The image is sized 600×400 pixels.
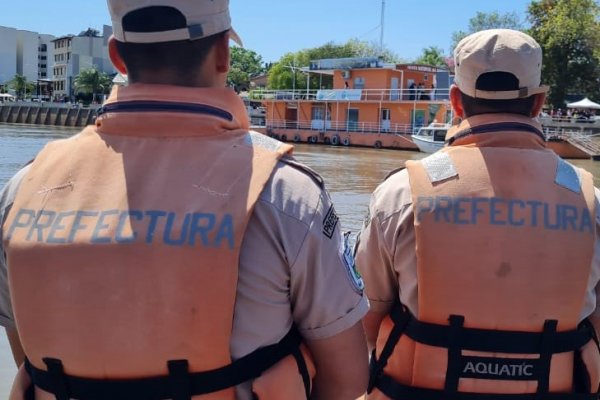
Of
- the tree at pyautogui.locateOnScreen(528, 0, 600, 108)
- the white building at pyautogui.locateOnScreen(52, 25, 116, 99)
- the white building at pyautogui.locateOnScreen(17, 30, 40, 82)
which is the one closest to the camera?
the tree at pyautogui.locateOnScreen(528, 0, 600, 108)

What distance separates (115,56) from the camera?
147cm

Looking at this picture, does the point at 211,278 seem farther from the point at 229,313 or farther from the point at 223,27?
the point at 223,27

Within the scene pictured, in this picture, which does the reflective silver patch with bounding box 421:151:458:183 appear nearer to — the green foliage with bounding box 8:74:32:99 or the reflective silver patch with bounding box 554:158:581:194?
the reflective silver patch with bounding box 554:158:581:194

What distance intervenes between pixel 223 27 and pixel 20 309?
0.72 m

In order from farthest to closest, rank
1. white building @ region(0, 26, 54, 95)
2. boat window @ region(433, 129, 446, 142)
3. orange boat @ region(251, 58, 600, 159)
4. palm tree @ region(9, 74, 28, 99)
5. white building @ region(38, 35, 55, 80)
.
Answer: white building @ region(38, 35, 55, 80), white building @ region(0, 26, 54, 95), palm tree @ region(9, 74, 28, 99), orange boat @ region(251, 58, 600, 159), boat window @ region(433, 129, 446, 142)

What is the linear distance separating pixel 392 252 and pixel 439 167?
30 cm

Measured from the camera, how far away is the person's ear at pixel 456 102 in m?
2.13

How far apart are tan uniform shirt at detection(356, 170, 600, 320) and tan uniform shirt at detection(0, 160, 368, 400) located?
558 millimetres

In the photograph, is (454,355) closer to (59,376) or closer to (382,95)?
(59,376)

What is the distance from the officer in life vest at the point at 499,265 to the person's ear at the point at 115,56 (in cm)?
91

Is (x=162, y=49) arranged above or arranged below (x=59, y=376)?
above

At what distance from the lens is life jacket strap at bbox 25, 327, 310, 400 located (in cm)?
128

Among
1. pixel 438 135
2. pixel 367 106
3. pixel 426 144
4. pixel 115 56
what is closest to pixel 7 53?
pixel 367 106

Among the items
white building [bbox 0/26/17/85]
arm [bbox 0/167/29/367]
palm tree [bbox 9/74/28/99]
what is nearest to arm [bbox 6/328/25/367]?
arm [bbox 0/167/29/367]
